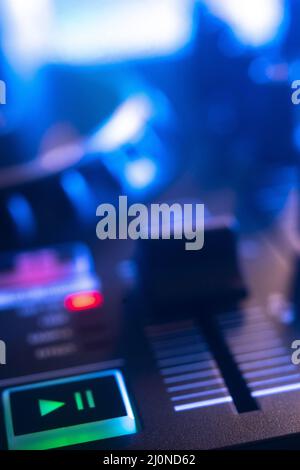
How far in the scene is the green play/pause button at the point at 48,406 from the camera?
1.63ft

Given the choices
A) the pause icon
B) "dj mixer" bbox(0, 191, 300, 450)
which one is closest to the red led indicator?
"dj mixer" bbox(0, 191, 300, 450)

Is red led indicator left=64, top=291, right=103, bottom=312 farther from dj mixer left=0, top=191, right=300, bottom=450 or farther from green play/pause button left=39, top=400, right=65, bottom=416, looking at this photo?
green play/pause button left=39, top=400, right=65, bottom=416

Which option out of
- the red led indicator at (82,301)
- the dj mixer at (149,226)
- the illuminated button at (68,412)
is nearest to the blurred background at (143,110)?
the dj mixer at (149,226)

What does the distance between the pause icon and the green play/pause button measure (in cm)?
1

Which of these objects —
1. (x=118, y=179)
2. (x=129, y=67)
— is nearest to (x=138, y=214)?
(x=118, y=179)

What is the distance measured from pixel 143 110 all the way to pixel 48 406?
524 mm

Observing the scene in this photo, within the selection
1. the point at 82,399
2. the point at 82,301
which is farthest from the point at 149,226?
the point at 82,399

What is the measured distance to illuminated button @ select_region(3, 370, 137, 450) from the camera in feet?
1.56

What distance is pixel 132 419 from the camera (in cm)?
49

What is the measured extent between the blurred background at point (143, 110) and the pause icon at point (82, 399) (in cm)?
24

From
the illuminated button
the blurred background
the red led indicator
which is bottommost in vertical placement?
the illuminated button

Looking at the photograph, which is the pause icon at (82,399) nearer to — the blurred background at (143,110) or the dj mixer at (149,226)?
the dj mixer at (149,226)

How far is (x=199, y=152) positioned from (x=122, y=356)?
45cm
